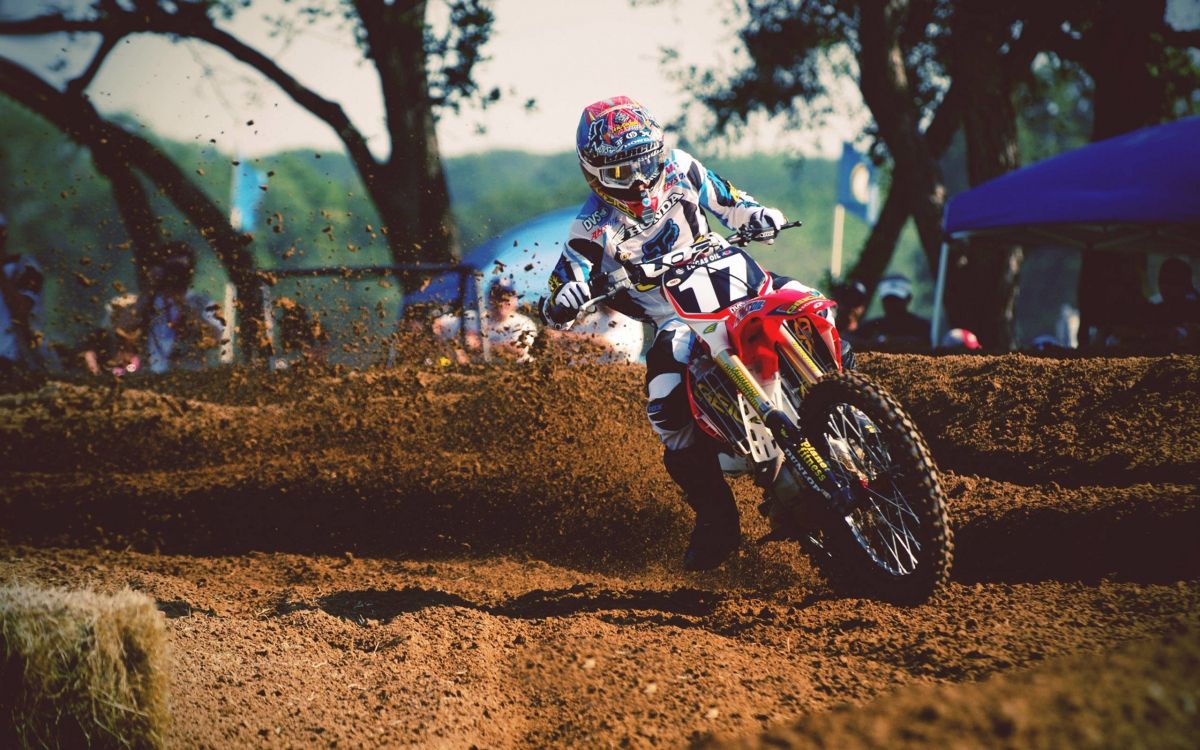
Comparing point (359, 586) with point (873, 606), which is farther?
point (359, 586)

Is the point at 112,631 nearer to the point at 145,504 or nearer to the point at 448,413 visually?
the point at 145,504

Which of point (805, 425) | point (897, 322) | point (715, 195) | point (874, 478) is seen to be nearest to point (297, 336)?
point (715, 195)

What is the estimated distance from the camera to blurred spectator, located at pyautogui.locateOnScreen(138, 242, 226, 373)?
1173 cm

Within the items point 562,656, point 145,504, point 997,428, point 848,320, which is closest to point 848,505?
point 562,656

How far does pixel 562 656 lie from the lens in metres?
4.38

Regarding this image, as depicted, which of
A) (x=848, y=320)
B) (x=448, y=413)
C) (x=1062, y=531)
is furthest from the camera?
(x=848, y=320)

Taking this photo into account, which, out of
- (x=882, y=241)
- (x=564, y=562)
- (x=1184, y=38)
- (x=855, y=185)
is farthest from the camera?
(x=882, y=241)

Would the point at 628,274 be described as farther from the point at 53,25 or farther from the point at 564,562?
the point at 53,25

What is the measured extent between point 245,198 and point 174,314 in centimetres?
433

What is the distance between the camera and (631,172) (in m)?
5.16

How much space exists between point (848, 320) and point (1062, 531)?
7.29m

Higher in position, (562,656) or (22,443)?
(22,443)

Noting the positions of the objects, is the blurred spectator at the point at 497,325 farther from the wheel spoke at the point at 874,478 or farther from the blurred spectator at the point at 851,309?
the wheel spoke at the point at 874,478

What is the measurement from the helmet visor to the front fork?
1057mm
